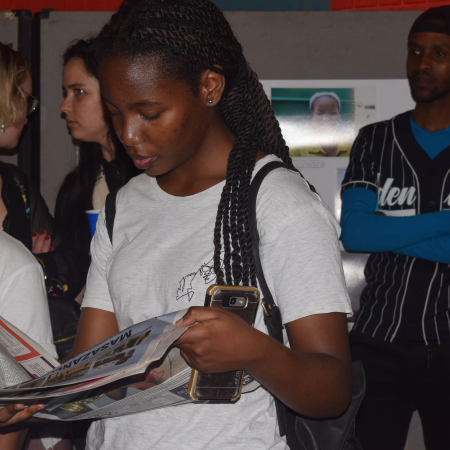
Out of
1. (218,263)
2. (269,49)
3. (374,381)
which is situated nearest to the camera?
(218,263)

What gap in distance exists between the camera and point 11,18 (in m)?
2.62

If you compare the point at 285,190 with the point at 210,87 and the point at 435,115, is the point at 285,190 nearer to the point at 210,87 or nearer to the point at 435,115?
the point at 210,87

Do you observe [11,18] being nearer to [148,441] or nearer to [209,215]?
[209,215]

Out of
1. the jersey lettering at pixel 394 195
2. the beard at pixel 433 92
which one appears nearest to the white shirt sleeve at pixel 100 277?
the jersey lettering at pixel 394 195

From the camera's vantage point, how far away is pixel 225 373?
86 cm

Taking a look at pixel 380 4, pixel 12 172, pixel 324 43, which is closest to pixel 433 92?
pixel 324 43

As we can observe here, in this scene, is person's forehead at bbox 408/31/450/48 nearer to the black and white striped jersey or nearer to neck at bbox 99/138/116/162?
the black and white striped jersey

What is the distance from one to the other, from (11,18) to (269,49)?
1292 millimetres

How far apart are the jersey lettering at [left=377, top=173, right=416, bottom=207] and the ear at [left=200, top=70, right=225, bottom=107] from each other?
121 cm

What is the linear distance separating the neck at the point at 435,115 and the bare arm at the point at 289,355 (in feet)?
4.77

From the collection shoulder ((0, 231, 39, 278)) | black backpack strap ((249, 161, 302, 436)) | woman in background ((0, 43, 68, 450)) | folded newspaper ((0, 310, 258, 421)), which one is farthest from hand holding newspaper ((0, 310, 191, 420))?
woman in background ((0, 43, 68, 450))

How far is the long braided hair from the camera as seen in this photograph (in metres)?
0.98

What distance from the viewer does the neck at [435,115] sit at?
2092mm

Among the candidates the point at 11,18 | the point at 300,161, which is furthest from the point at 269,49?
the point at 11,18
